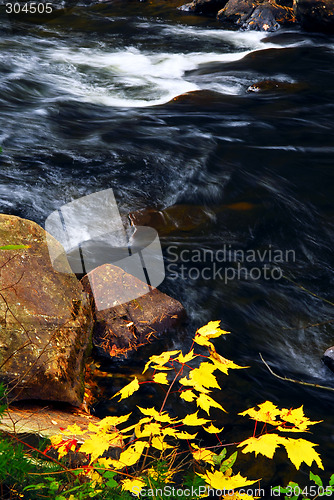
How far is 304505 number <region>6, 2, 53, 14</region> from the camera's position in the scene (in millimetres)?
15606

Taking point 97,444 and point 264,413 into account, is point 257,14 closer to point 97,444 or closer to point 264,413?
point 264,413

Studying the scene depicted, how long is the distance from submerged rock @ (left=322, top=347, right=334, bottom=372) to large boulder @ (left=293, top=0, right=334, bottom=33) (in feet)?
38.5

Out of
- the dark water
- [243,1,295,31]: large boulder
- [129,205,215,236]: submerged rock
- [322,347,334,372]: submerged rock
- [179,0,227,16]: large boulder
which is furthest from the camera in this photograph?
[179,0,227,16]: large boulder

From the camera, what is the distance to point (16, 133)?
291 inches

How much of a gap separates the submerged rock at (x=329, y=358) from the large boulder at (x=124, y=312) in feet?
4.11

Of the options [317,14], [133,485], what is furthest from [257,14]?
[133,485]

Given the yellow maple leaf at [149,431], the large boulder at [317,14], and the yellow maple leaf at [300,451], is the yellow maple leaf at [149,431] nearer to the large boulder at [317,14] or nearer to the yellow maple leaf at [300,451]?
the yellow maple leaf at [300,451]

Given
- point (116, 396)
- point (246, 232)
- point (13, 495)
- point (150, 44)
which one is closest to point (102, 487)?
point (13, 495)

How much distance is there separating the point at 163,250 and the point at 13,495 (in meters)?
3.41

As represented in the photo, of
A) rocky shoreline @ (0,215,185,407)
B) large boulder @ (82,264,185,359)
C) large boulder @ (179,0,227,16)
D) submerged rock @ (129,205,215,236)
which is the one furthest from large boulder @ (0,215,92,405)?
large boulder @ (179,0,227,16)

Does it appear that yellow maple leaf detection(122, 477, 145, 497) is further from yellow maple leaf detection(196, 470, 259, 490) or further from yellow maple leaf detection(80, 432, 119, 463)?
yellow maple leaf detection(196, 470, 259, 490)

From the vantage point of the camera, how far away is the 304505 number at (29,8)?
15606 mm

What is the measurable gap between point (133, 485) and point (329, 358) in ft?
7.17

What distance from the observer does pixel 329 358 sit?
12.5 ft
